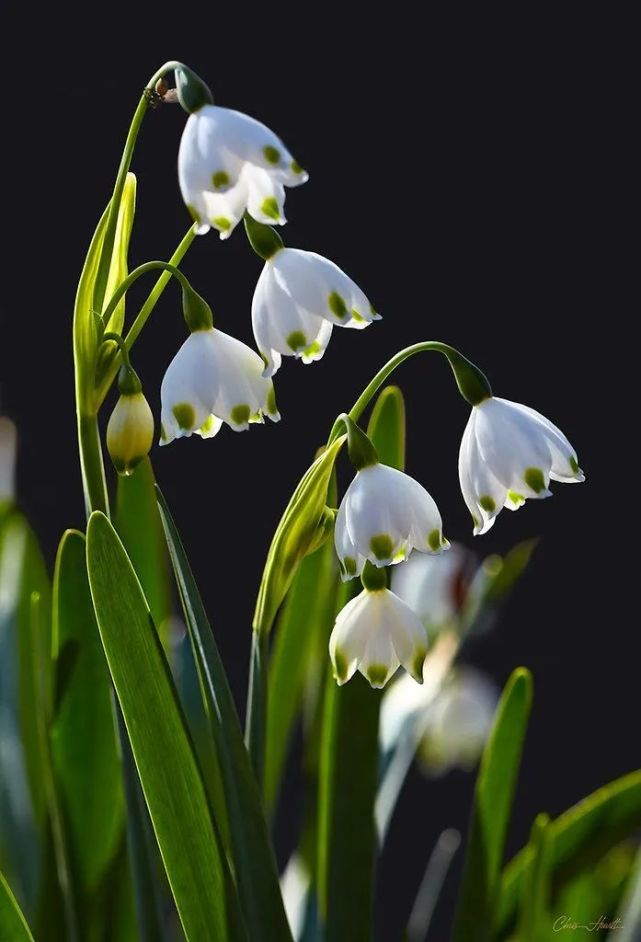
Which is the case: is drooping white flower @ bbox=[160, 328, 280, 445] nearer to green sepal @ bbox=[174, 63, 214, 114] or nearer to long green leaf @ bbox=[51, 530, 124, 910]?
green sepal @ bbox=[174, 63, 214, 114]

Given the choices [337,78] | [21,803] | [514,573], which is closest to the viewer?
[21,803]

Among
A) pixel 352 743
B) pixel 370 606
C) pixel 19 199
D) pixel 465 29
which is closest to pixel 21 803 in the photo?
pixel 352 743

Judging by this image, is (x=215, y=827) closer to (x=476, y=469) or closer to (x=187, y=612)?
(x=187, y=612)

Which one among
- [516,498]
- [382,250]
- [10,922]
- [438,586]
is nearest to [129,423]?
[516,498]

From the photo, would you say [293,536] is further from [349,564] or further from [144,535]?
[144,535]

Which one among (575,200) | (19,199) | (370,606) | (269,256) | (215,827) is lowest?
(215,827)

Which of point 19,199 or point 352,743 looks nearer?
point 352,743

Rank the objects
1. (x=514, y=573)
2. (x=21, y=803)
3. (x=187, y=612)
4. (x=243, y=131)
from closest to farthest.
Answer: (x=243, y=131), (x=187, y=612), (x=21, y=803), (x=514, y=573)
